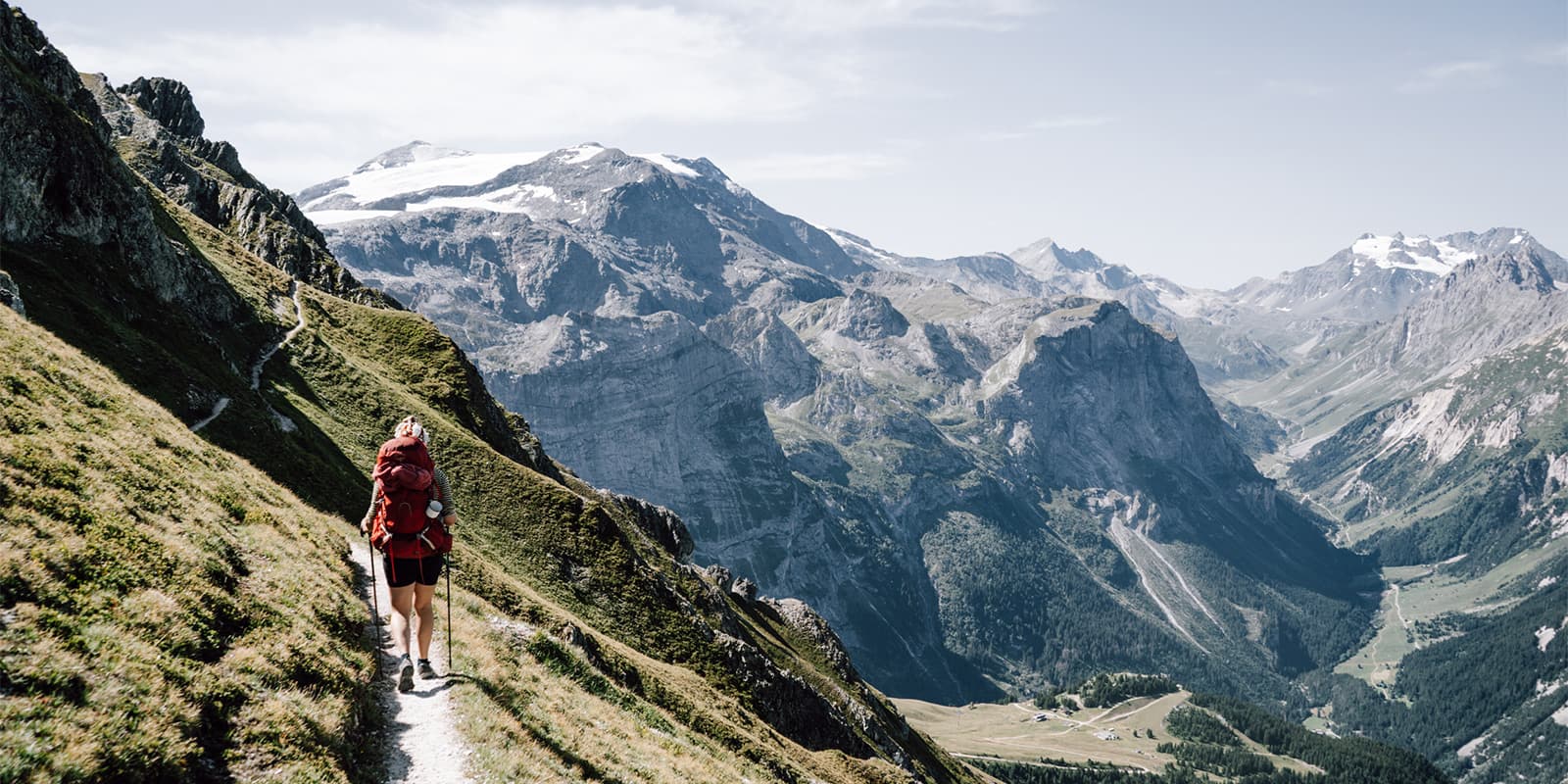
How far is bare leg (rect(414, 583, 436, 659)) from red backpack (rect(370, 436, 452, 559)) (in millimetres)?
1011

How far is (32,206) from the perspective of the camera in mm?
58281

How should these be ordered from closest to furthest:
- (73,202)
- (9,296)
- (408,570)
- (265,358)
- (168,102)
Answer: (408,570) < (9,296) < (73,202) < (265,358) < (168,102)

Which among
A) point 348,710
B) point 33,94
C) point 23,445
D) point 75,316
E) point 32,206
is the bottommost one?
point 348,710

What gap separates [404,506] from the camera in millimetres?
22047

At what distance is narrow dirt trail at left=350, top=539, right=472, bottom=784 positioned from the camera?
18781 mm

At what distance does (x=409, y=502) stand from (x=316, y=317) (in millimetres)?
78094

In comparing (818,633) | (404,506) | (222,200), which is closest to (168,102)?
(222,200)

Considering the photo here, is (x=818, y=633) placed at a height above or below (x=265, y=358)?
below

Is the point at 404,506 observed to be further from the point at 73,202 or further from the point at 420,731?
the point at 73,202

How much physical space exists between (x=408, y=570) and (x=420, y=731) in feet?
13.7

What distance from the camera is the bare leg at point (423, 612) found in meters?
22.6

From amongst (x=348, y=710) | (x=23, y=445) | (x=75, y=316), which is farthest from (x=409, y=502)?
(x=75, y=316)

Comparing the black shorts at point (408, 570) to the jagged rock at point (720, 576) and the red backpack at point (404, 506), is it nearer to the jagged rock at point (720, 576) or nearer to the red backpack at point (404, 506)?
the red backpack at point (404, 506)

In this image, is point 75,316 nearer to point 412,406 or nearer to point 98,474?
point 412,406
